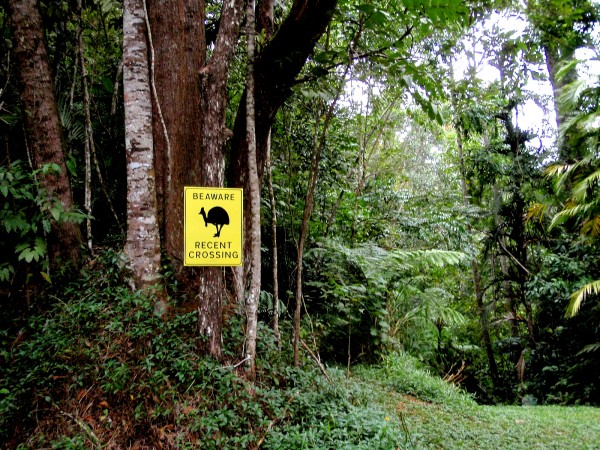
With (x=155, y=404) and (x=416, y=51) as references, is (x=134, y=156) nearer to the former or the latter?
(x=155, y=404)

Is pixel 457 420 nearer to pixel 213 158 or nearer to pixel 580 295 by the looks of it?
pixel 213 158

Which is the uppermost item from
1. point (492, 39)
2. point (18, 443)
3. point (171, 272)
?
point (492, 39)

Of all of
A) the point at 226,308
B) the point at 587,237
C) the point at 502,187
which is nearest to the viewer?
the point at 226,308

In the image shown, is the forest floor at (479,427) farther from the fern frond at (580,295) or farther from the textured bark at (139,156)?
the textured bark at (139,156)

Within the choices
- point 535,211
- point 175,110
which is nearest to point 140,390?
point 175,110

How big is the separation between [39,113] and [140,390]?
287 centimetres

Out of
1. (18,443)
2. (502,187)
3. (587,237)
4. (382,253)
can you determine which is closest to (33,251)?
(18,443)

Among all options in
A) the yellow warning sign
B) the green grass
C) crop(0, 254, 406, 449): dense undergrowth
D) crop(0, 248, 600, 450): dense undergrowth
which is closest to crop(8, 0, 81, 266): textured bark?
crop(0, 248, 600, 450): dense undergrowth

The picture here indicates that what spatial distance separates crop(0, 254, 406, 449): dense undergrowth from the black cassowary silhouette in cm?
101

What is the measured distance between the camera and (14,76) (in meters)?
4.41

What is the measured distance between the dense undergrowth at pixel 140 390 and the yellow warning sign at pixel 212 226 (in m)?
0.81

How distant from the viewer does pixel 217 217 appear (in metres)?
3.21

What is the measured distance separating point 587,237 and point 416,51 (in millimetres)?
5961

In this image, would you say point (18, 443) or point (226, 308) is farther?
point (226, 308)
